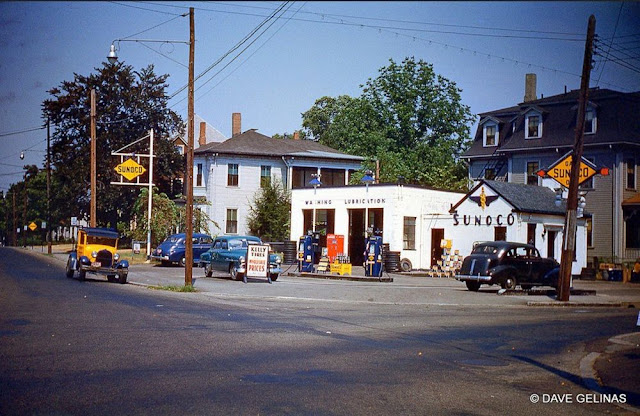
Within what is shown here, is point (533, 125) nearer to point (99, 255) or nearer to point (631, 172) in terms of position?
point (631, 172)

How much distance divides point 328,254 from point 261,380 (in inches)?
1041

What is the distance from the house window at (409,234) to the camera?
42.2m

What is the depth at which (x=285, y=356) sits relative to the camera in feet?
38.3

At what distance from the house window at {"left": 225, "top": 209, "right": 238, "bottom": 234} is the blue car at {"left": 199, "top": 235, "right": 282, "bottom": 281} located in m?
24.8

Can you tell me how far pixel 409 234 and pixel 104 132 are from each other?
106ft

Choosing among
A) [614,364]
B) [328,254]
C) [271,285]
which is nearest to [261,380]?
[614,364]

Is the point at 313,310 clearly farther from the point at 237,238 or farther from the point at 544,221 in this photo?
the point at 544,221

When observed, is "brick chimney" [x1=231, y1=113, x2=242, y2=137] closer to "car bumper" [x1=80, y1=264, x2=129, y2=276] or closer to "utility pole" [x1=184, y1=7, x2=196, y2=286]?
"car bumper" [x1=80, y1=264, x2=129, y2=276]

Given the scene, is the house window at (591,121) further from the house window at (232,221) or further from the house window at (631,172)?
the house window at (232,221)

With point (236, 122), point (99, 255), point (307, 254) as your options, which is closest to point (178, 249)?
point (307, 254)

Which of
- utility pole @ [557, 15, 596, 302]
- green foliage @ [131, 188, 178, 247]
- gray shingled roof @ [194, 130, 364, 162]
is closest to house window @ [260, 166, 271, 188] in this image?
gray shingled roof @ [194, 130, 364, 162]

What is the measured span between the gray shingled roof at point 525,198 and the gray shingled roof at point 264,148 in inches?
850

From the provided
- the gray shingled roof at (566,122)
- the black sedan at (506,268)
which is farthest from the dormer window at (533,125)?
the black sedan at (506,268)

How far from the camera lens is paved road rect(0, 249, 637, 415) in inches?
334
